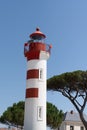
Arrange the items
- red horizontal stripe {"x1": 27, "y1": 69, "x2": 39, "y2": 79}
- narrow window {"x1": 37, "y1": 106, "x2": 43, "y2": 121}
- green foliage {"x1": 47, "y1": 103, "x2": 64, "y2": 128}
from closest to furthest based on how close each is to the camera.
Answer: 1. narrow window {"x1": 37, "y1": 106, "x2": 43, "y2": 121}
2. red horizontal stripe {"x1": 27, "y1": 69, "x2": 39, "y2": 79}
3. green foliage {"x1": 47, "y1": 103, "x2": 64, "y2": 128}

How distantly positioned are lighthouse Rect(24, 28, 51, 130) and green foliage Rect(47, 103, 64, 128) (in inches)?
977

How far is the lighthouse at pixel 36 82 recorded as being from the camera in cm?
2719

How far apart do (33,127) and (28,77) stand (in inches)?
167

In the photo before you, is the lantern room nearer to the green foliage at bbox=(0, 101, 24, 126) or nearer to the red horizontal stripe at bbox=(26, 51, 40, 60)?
the red horizontal stripe at bbox=(26, 51, 40, 60)

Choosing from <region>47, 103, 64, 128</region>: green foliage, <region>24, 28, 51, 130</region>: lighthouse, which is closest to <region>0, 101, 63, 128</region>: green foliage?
<region>47, 103, 64, 128</region>: green foliage

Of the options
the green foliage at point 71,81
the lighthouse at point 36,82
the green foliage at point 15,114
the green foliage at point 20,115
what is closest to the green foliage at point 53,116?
the green foliage at point 20,115

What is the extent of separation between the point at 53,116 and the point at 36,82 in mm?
26148

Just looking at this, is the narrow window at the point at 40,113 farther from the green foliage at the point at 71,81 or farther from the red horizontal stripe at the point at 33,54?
the green foliage at the point at 71,81

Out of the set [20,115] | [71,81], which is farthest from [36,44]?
[20,115]

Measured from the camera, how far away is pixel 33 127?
27.0m

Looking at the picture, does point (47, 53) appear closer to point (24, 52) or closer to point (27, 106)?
point (24, 52)

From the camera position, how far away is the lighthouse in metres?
27.2

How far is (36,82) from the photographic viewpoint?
2772 centimetres

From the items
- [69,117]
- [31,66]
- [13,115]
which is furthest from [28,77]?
[69,117]
